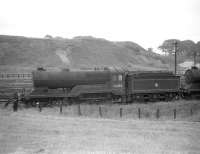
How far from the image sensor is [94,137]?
35.6 feet

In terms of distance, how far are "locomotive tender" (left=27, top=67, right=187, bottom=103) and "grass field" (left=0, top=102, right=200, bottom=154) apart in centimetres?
591

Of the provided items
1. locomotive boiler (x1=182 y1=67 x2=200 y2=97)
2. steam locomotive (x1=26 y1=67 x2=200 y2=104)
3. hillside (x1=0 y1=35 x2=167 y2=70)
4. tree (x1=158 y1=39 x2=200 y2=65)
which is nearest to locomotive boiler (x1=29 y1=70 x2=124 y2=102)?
steam locomotive (x1=26 y1=67 x2=200 y2=104)

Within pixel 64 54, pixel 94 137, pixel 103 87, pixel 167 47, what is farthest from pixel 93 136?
pixel 167 47

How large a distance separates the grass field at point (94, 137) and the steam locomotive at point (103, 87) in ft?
19.2

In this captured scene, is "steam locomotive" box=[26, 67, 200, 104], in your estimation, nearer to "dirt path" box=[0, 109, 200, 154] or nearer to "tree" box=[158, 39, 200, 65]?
"dirt path" box=[0, 109, 200, 154]

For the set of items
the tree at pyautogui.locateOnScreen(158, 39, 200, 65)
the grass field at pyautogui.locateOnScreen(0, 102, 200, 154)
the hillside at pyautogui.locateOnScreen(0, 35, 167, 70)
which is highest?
the tree at pyautogui.locateOnScreen(158, 39, 200, 65)

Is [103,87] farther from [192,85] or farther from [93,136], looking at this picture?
[93,136]

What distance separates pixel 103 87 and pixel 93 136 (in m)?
10.3

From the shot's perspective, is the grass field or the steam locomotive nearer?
the grass field

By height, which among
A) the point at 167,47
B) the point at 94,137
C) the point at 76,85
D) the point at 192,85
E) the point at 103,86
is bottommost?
the point at 94,137

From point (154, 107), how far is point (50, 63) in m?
32.2

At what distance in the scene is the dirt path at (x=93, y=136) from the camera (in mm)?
9397

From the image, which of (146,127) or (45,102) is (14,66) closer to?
(45,102)

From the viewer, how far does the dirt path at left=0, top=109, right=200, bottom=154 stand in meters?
9.40
